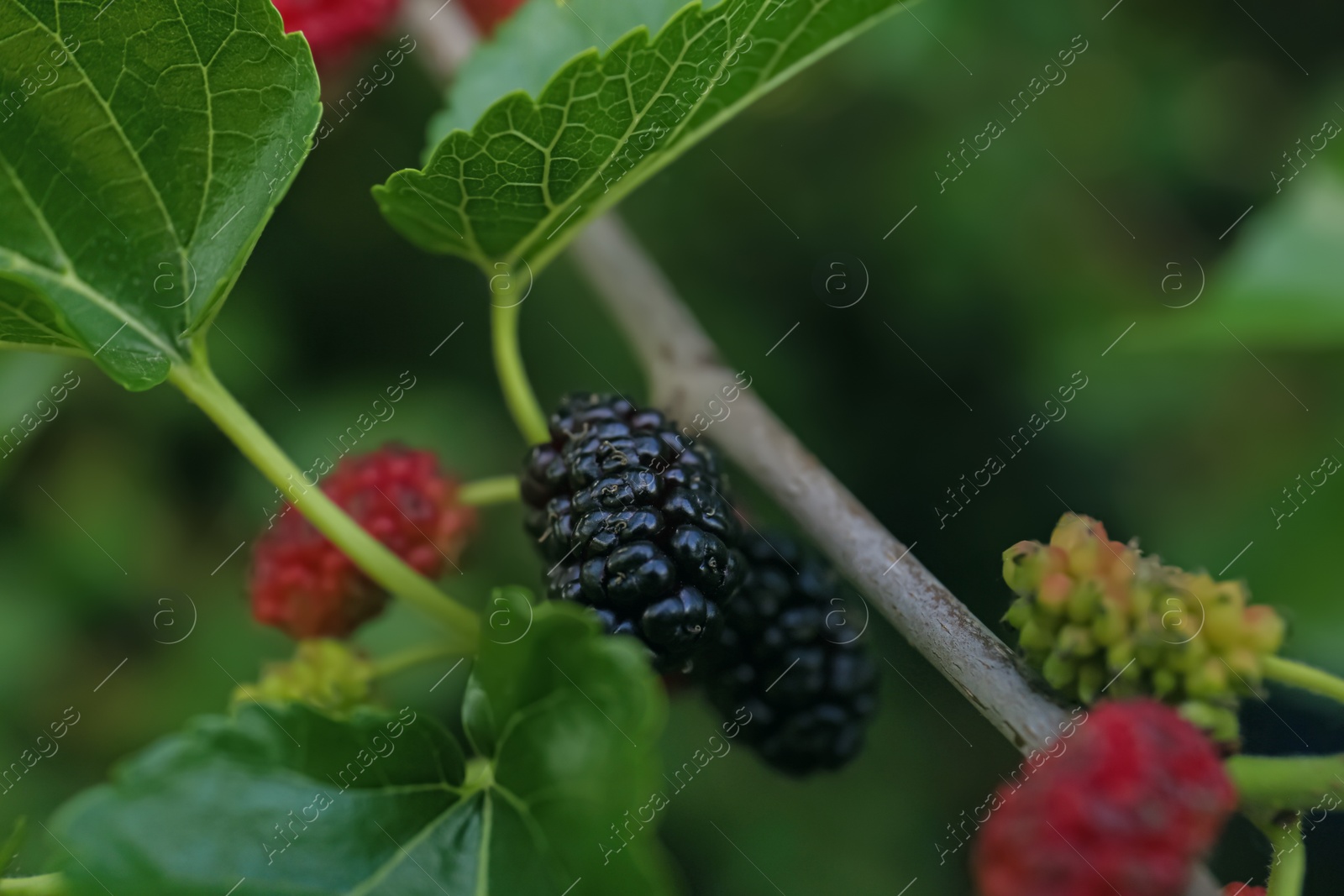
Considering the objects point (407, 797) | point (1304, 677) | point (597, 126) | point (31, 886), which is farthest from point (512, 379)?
point (1304, 677)

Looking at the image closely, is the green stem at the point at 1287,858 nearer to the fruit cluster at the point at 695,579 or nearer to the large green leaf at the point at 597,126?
the fruit cluster at the point at 695,579

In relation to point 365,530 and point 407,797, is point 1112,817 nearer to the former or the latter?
point 407,797

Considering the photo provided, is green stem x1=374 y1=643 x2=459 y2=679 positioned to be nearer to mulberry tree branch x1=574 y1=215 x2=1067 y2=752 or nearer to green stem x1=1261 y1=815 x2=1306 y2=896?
mulberry tree branch x1=574 y1=215 x2=1067 y2=752

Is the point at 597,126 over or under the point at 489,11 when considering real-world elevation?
under

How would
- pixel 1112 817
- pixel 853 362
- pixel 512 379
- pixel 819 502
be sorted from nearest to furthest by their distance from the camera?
pixel 1112 817 → pixel 819 502 → pixel 512 379 → pixel 853 362

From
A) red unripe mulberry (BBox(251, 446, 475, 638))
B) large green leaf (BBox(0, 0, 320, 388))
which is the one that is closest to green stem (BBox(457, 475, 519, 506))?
red unripe mulberry (BBox(251, 446, 475, 638))

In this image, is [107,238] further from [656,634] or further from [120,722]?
[120,722]
